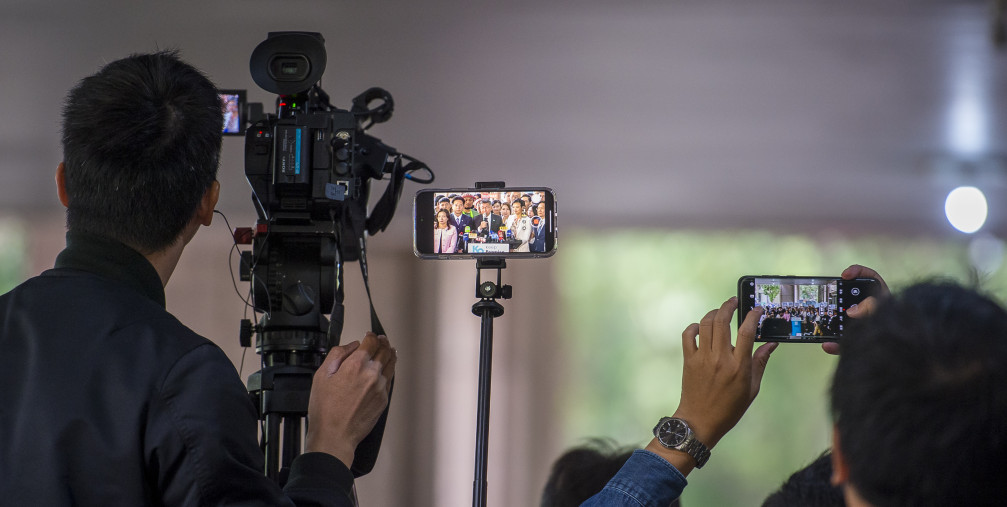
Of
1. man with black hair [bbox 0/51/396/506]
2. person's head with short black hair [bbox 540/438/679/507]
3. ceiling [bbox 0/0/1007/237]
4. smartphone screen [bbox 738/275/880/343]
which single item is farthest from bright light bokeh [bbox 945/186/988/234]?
man with black hair [bbox 0/51/396/506]

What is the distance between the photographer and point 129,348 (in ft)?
2.80

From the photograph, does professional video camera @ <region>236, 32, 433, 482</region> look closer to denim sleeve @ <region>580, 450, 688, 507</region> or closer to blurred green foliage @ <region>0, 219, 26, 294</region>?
denim sleeve @ <region>580, 450, 688, 507</region>

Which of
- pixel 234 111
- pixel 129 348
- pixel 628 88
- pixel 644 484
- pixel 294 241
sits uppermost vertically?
pixel 628 88

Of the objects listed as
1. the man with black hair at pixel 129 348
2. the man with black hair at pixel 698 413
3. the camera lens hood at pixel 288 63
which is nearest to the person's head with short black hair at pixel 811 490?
the man with black hair at pixel 698 413

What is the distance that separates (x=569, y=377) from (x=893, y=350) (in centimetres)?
385

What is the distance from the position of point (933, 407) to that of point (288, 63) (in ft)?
3.69

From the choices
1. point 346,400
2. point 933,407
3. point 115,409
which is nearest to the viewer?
point 933,407

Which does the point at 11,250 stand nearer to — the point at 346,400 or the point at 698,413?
the point at 346,400

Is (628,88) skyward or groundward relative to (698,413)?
skyward

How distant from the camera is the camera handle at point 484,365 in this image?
1280 mm

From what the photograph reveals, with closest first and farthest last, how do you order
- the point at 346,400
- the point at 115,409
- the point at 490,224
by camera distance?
the point at 115,409 < the point at 346,400 < the point at 490,224

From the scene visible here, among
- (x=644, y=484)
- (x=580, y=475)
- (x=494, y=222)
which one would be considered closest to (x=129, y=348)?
(x=644, y=484)

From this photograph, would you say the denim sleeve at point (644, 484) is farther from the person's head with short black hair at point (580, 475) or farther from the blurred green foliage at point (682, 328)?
the blurred green foliage at point (682, 328)

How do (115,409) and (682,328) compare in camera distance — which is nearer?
(115,409)
